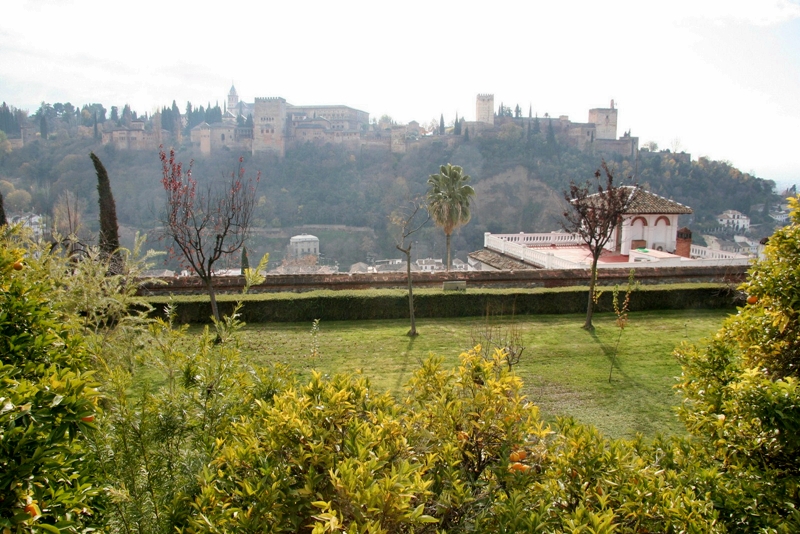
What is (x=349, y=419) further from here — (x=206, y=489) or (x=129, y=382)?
(x=129, y=382)

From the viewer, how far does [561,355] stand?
961 cm

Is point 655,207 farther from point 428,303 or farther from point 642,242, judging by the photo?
point 428,303

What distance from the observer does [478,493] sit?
2.30m

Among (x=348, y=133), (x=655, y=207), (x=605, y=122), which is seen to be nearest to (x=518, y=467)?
(x=655, y=207)

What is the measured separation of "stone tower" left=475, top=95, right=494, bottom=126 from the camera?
9669 centimetres

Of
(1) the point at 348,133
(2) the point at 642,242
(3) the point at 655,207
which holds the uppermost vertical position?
(1) the point at 348,133

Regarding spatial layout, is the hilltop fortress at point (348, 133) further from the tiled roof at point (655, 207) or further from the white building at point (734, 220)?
the tiled roof at point (655, 207)

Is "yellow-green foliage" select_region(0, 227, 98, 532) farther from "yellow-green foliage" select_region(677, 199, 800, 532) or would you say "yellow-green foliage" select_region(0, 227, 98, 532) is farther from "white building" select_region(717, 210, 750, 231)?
"white building" select_region(717, 210, 750, 231)

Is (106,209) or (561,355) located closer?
(561,355)

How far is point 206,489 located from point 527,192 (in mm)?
73883

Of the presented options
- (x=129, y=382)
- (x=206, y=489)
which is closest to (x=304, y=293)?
(x=129, y=382)

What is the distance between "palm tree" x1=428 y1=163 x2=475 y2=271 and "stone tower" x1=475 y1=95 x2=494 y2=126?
79.4 metres

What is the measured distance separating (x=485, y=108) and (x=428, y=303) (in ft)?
298

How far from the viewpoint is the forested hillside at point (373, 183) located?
6600cm
